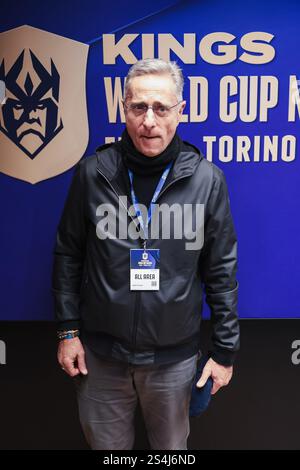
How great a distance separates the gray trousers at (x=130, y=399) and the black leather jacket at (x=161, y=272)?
0.23ft

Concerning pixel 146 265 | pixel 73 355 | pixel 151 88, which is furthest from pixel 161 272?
pixel 151 88

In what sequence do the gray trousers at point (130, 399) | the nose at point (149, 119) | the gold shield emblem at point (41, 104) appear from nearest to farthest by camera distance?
the nose at point (149, 119), the gray trousers at point (130, 399), the gold shield emblem at point (41, 104)

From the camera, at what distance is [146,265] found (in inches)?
54.6

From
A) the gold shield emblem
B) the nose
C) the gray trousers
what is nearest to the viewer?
the nose

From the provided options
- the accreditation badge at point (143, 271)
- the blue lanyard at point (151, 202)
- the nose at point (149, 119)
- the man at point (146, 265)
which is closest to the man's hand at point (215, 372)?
the man at point (146, 265)

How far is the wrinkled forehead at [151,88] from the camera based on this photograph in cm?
131

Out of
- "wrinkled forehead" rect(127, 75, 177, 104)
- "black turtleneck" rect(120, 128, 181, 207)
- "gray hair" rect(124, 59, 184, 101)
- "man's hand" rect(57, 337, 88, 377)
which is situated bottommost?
"man's hand" rect(57, 337, 88, 377)

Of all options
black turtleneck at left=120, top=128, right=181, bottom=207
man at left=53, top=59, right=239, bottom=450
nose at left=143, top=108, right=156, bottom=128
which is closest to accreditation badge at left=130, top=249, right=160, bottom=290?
man at left=53, top=59, right=239, bottom=450

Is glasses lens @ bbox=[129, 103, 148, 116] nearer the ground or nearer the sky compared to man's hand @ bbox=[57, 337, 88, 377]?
nearer the sky

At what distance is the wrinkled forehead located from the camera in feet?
4.30

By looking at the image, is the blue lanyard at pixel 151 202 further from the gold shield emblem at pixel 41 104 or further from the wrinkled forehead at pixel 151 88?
the gold shield emblem at pixel 41 104

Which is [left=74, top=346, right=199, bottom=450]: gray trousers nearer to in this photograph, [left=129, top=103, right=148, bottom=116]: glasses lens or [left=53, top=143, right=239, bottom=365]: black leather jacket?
[left=53, top=143, right=239, bottom=365]: black leather jacket

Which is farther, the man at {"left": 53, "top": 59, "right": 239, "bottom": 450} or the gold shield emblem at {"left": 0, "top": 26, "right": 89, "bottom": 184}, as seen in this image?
the gold shield emblem at {"left": 0, "top": 26, "right": 89, "bottom": 184}

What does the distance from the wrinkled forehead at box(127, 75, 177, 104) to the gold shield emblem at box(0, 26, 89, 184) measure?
1.67 feet
